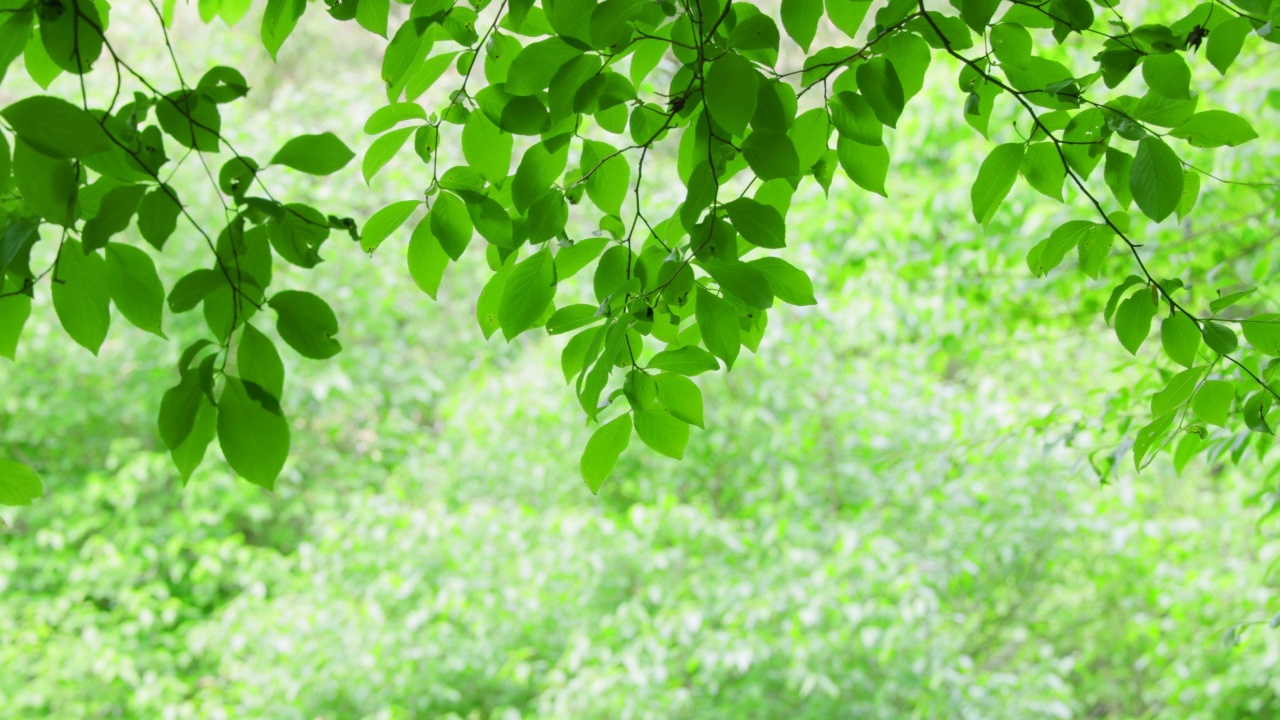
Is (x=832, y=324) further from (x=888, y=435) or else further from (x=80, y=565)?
(x=80, y=565)

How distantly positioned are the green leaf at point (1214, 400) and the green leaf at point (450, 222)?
506 mm

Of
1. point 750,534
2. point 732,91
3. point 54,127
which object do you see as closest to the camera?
point 54,127

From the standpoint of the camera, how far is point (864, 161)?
2.49 feet

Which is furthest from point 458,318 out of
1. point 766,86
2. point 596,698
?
point 766,86

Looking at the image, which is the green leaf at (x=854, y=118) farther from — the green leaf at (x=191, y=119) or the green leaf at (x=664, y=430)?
the green leaf at (x=191, y=119)

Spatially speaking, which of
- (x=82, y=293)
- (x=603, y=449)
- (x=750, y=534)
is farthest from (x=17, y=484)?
(x=750, y=534)

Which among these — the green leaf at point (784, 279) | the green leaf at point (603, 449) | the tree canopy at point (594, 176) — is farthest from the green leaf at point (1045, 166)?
the green leaf at point (603, 449)

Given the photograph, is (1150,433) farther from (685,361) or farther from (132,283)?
(132,283)

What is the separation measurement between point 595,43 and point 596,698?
2292mm

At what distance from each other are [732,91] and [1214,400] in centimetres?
40

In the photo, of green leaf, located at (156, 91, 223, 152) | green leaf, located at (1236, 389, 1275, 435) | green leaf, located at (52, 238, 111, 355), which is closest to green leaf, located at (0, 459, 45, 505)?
green leaf, located at (52, 238, 111, 355)

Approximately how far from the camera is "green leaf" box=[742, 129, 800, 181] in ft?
2.01

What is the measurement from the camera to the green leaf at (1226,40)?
0.67 meters

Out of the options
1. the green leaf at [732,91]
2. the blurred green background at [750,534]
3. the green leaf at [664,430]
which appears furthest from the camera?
the blurred green background at [750,534]
